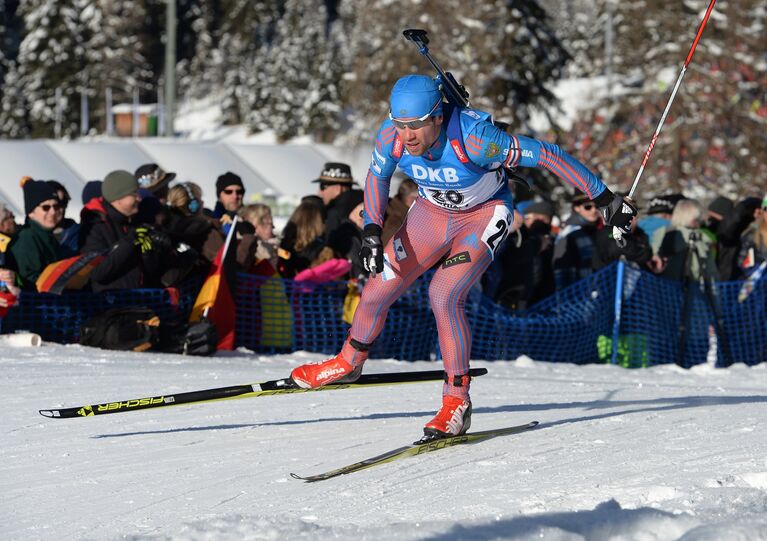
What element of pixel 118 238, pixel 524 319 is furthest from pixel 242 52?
pixel 118 238

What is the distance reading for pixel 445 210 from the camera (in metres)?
6.18

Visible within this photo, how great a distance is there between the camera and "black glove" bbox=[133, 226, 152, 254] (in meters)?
8.63

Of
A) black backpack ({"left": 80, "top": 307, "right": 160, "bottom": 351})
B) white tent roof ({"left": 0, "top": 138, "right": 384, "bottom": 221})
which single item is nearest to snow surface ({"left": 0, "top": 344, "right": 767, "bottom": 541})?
black backpack ({"left": 80, "top": 307, "right": 160, "bottom": 351})

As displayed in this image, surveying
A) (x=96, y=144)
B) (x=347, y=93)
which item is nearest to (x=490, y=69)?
(x=347, y=93)

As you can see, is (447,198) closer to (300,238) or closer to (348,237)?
(348,237)

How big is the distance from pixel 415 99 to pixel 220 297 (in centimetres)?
408

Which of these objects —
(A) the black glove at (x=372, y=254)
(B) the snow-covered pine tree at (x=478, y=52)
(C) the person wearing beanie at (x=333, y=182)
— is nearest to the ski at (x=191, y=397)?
(A) the black glove at (x=372, y=254)

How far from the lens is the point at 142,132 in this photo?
60062 mm

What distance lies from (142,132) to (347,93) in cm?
2962

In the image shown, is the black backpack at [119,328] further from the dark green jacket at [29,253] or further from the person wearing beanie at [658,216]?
the person wearing beanie at [658,216]

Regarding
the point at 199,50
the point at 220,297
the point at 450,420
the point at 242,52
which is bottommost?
the point at 450,420

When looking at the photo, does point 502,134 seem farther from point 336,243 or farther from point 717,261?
point 717,261

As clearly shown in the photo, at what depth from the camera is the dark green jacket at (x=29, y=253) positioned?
859cm

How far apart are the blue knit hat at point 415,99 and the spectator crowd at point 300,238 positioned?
101 inches
